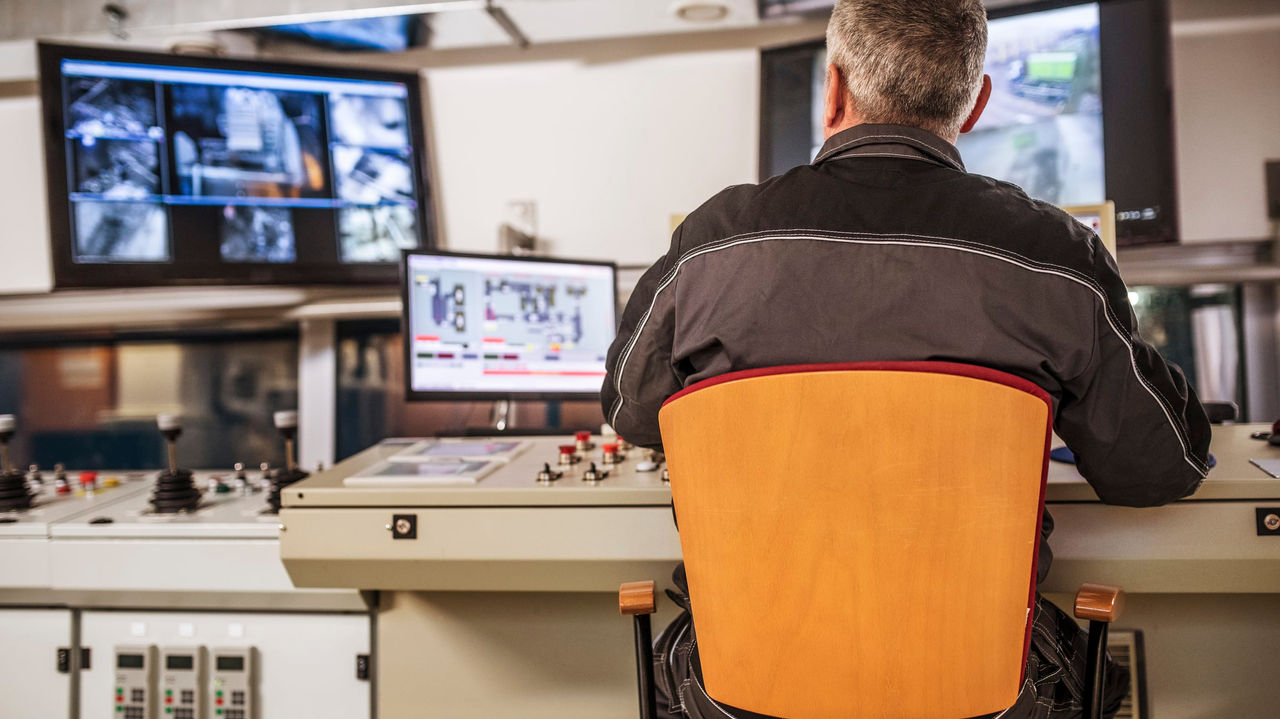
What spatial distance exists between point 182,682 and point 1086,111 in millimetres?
2395

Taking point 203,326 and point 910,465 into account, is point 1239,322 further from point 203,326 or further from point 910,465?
point 203,326

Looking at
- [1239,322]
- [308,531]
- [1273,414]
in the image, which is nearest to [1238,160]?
[1239,322]

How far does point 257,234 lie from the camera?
2.26 m

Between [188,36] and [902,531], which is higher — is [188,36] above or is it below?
above

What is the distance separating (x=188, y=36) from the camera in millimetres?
2344

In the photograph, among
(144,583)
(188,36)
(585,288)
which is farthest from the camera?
(188,36)

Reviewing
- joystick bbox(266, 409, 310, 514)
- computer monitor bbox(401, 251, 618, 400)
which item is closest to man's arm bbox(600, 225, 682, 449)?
computer monitor bbox(401, 251, 618, 400)

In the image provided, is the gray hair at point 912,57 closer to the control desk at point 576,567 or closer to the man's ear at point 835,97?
the man's ear at point 835,97

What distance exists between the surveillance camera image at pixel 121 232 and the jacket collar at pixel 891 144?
6.28 feet

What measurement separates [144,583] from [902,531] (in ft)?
5.19

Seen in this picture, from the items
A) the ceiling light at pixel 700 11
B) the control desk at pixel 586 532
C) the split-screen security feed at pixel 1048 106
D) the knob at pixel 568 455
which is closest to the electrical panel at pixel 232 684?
the control desk at pixel 586 532

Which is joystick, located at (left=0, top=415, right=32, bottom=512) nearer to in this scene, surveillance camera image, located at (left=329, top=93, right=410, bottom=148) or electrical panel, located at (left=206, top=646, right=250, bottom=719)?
electrical panel, located at (left=206, top=646, right=250, bottom=719)

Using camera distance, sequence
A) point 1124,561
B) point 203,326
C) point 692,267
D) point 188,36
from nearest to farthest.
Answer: point 692,267, point 1124,561, point 188,36, point 203,326

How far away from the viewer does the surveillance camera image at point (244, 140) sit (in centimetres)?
222
